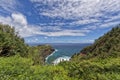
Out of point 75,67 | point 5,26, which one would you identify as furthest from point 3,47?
point 75,67

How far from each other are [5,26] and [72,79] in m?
28.5

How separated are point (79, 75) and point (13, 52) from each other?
19.5m

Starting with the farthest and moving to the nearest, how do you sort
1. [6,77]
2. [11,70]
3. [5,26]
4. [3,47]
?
[5,26]
[3,47]
[11,70]
[6,77]

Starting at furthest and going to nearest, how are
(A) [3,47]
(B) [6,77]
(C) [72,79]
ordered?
(A) [3,47] → (C) [72,79] → (B) [6,77]

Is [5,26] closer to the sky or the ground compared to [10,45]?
closer to the sky

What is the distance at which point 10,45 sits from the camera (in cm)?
3516

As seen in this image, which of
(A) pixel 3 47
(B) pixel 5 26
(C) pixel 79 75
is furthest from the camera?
(B) pixel 5 26

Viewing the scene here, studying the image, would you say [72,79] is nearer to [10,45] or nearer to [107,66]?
[107,66]

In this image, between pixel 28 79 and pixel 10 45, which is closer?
pixel 28 79

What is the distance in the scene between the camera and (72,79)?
56.7 feet

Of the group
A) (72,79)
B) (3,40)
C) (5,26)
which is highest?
(5,26)

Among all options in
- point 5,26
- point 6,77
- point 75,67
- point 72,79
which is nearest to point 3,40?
point 5,26

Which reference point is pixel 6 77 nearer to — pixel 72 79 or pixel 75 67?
pixel 72 79

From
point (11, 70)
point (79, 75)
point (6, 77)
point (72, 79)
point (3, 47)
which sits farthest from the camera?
point (3, 47)
